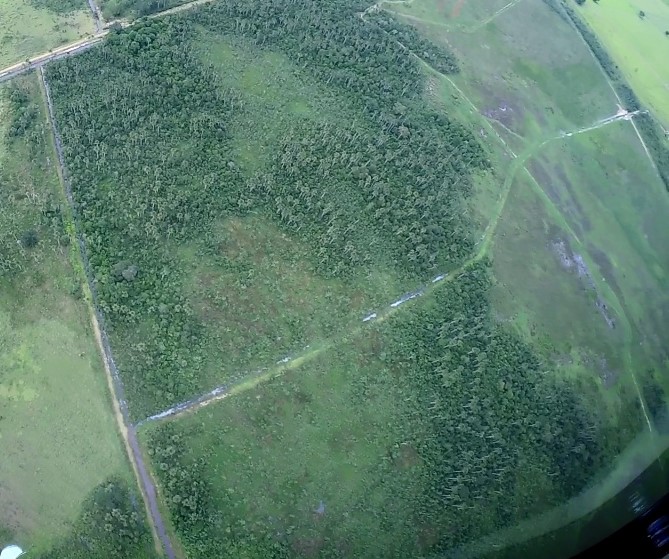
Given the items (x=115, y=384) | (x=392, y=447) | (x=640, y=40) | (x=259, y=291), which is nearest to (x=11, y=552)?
(x=115, y=384)

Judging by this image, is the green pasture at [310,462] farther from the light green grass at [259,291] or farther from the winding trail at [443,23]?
the winding trail at [443,23]

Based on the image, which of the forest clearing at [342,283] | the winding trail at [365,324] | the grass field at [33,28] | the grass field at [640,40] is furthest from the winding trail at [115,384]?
the grass field at [640,40]

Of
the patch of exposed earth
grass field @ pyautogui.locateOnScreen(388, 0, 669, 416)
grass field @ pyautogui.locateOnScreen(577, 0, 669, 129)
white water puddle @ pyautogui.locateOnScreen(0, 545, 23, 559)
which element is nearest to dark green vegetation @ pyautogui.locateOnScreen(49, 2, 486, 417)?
grass field @ pyautogui.locateOnScreen(388, 0, 669, 416)

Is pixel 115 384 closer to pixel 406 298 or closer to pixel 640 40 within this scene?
pixel 406 298

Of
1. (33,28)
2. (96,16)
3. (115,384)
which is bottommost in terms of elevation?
(115,384)

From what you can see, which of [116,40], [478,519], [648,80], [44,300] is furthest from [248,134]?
[648,80]

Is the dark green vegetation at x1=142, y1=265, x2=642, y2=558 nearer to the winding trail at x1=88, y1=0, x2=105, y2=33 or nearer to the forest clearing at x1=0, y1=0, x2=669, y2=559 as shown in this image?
the forest clearing at x1=0, y1=0, x2=669, y2=559
